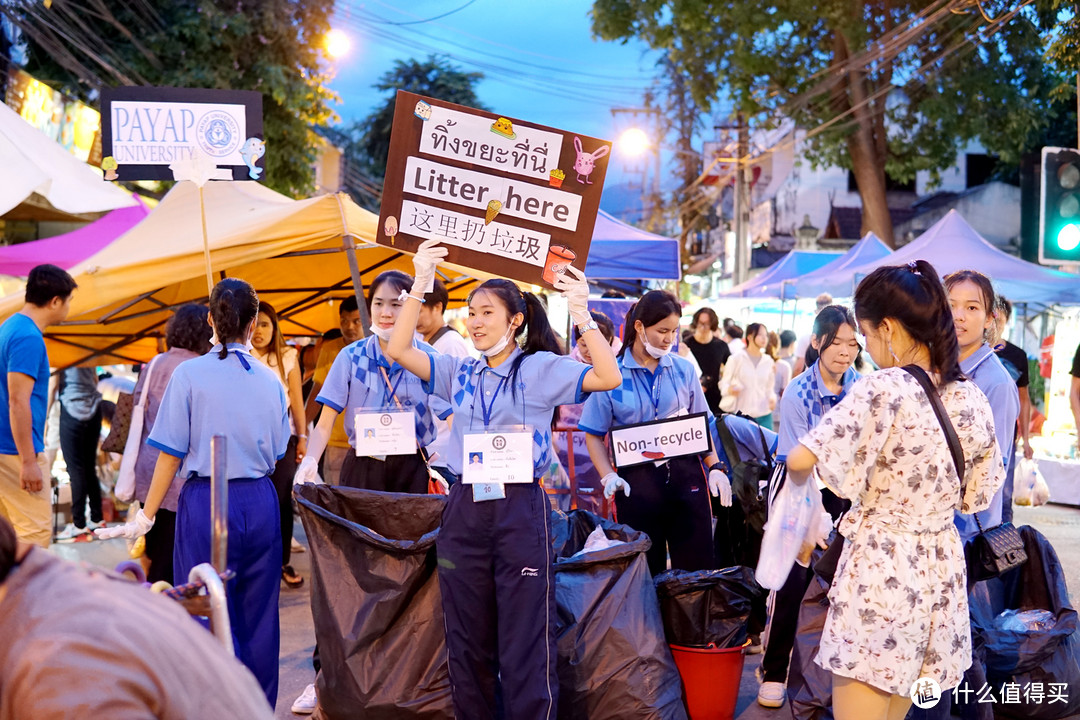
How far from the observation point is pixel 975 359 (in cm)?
434

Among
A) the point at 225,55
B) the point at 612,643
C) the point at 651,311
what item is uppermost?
the point at 225,55

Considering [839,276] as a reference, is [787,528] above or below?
below

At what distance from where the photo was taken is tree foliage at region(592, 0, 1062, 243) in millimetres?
20578


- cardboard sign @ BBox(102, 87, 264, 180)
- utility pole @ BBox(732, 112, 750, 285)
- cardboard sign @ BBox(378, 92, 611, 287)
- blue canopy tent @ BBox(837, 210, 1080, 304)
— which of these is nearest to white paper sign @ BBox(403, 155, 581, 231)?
cardboard sign @ BBox(378, 92, 611, 287)

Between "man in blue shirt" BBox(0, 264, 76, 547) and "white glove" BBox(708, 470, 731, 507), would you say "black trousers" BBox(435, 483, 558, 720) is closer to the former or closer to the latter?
"white glove" BBox(708, 470, 731, 507)

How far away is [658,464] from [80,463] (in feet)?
20.1

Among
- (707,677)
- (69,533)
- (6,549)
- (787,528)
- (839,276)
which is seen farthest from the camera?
(839,276)

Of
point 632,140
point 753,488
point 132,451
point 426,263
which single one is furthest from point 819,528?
point 632,140

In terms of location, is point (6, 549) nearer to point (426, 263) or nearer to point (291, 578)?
point (426, 263)

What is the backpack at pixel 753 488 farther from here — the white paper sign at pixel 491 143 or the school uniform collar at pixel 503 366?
the white paper sign at pixel 491 143

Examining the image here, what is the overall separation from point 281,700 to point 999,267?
11921 mm

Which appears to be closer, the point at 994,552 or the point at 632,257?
the point at 994,552

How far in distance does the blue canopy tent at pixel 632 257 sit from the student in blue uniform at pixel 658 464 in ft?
16.2

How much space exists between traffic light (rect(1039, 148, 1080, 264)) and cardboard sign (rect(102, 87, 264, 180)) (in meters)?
5.50
